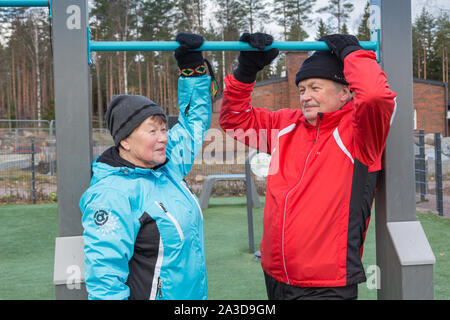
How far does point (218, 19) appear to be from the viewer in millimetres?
20547

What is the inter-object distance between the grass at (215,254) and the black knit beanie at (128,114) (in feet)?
7.05

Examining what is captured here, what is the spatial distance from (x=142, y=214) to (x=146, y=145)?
0.28 m

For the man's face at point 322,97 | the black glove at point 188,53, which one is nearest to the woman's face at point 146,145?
the black glove at point 188,53

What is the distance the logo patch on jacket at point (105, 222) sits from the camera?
1296 millimetres

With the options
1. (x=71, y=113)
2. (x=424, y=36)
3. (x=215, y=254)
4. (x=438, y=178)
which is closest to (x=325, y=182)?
(x=71, y=113)

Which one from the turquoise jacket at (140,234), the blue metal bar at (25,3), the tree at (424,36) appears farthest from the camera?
the tree at (424,36)


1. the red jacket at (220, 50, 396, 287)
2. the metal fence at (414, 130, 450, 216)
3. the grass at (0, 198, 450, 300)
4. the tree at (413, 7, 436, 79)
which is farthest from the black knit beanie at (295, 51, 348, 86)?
the tree at (413, 7, 436, 79)

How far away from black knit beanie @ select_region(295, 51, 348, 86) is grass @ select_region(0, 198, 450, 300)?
2184 millimetres

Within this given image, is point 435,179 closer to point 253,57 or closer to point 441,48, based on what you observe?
point 253,57

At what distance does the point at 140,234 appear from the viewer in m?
1.40

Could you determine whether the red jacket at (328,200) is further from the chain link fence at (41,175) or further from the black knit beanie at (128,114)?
the chain link fence at (41,175)

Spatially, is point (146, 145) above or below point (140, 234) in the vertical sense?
above

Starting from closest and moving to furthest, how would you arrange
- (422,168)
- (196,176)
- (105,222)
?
(105,222)
(422,168)
(196,176)
